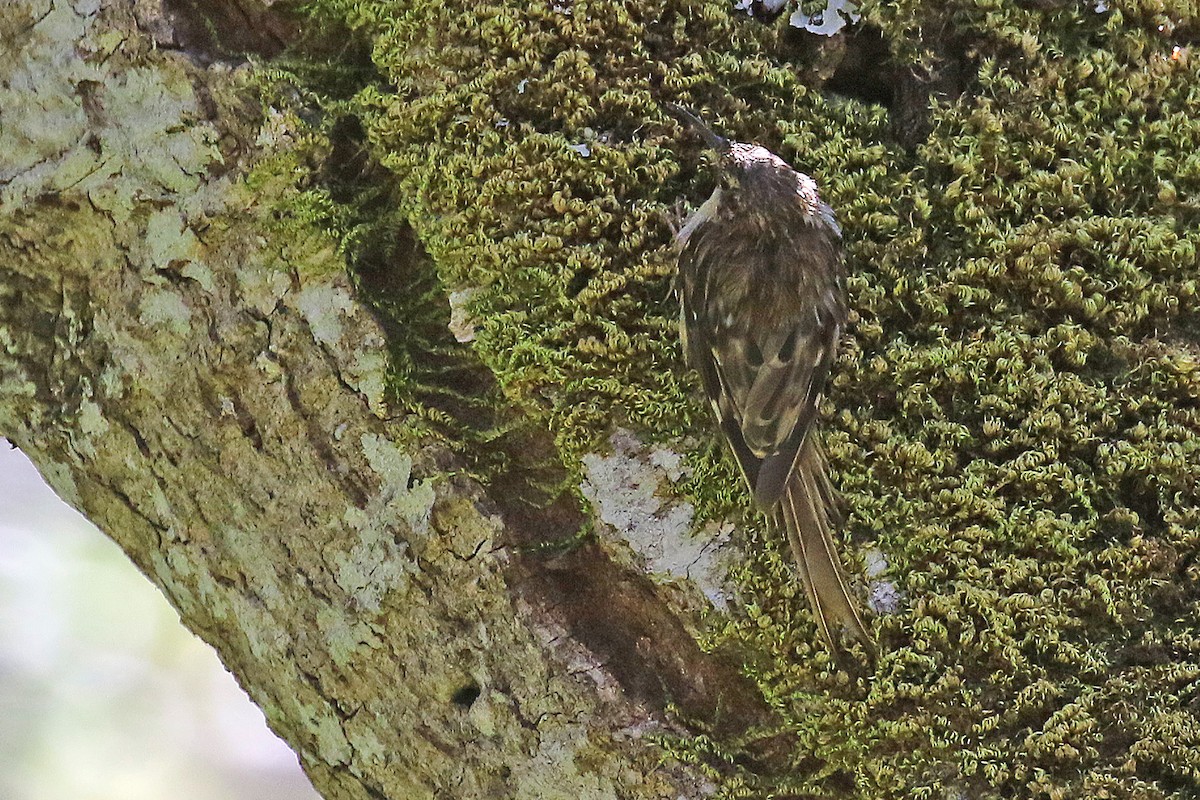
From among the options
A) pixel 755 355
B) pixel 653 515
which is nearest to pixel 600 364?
pixel 653 515

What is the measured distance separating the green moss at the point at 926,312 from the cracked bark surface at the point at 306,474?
14 centimetres

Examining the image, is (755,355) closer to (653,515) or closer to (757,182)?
(757,182)

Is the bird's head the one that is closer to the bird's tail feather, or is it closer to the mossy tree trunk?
the mossy tree trunk

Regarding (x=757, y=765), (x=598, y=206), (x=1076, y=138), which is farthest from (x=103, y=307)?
(x=1076, y=138)

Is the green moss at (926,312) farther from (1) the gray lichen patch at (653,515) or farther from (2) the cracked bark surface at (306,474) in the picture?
(2) the cracked bark surface at (306,474)

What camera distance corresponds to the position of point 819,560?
1.51m

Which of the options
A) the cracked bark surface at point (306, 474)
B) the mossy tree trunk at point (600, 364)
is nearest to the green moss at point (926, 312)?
the mossy tree trunk at point (600, 364)

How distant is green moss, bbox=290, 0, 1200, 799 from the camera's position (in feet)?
4.81

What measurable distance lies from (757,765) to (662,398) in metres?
0.51

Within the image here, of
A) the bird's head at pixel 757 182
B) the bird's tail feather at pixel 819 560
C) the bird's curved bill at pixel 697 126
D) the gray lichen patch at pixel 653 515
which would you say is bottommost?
the bird's tail feather at pixel 819 560

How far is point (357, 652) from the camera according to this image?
1.57m

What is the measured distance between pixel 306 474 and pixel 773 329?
797mm

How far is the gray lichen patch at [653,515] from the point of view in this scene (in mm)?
1520

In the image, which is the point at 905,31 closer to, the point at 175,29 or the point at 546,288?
the point at 546,288
